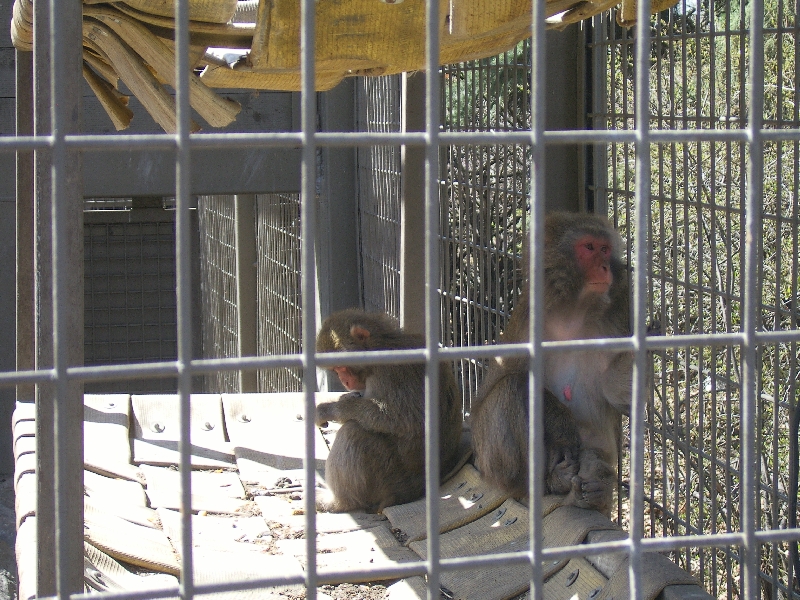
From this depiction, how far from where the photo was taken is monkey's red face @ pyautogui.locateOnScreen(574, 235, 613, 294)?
4098 millimetres

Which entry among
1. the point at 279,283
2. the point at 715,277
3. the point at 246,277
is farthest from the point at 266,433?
the point at 246,277

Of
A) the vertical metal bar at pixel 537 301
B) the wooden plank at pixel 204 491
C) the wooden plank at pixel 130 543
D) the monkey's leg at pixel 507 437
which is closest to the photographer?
the vertical metal bar at pixel 537 301

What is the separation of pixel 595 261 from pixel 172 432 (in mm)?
2515

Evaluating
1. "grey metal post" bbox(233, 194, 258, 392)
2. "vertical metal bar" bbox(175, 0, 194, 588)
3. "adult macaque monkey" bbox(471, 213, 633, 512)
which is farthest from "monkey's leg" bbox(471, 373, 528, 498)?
"grey metal post" bbox(233, 194, 258, 392)

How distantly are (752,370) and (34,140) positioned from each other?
143cm

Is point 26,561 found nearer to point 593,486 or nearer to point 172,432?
point 593,486

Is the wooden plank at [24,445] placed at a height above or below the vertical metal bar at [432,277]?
below

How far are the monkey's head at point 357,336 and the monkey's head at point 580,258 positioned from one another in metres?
0.89

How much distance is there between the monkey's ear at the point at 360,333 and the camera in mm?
4676

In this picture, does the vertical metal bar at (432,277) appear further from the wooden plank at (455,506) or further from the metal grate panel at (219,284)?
the metal grate panel at (219,284)

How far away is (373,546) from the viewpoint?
4.02 meters

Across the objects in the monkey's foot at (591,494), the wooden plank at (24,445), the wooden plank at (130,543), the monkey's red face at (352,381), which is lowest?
the wooden plank at (130,543)

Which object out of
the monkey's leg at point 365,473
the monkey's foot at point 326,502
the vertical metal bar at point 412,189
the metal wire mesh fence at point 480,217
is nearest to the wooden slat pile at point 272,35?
the metal wire mesh fence at point 480,217

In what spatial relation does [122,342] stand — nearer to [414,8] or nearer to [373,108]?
[373,108]
